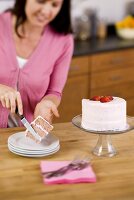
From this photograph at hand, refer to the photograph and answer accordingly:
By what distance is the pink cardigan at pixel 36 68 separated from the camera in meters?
2.72

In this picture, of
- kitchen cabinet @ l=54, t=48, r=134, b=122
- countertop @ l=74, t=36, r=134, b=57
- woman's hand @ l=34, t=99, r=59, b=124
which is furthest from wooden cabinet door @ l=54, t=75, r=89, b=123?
woman's hand @ l=34, t=99, r=59, b=124

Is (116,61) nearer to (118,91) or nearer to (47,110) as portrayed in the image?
(118,91)

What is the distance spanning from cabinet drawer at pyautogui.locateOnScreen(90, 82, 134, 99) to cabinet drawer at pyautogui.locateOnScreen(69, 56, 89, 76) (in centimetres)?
23

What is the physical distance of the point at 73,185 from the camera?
1793mm

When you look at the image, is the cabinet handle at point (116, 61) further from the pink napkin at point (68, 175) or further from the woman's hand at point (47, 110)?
the pink napkin at point (68, 175)

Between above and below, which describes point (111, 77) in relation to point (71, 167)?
below

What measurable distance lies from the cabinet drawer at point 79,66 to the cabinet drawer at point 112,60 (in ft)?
0.19

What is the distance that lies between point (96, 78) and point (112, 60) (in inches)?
8.0

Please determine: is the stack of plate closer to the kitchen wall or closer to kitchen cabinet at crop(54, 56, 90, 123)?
kitchen cabinet at crop(54, 56, 90, 123)

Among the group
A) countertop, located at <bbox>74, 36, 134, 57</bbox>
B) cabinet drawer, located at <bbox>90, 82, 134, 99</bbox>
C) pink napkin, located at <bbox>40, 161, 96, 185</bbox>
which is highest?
pink napkin, located at <bbox>40, 161, 96, 185</bbox>

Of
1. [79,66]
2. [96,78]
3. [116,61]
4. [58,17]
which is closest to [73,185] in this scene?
[58,17]

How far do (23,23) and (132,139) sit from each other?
3.13 feet

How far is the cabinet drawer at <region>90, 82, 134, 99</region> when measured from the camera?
431 centimetres

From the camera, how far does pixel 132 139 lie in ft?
7.36
